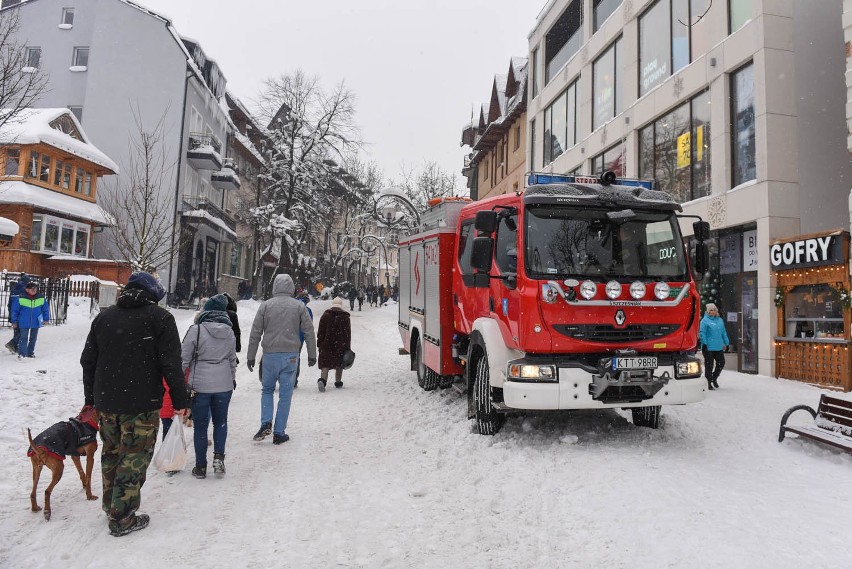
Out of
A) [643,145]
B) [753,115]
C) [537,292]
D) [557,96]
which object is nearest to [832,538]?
[537,292]

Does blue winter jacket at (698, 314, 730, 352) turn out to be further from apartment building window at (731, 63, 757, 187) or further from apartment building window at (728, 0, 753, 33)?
apartment building window at (728, 0, 753, 33)

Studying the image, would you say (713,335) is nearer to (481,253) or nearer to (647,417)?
(647,417)

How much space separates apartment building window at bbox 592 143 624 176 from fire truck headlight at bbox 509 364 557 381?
1355cm

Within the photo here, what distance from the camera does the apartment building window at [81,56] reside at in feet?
96.8

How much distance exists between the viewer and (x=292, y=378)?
21.5 feet

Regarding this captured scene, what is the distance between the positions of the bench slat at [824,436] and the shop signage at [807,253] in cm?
593

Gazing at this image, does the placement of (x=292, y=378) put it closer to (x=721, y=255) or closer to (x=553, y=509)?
(x=553, y=509)

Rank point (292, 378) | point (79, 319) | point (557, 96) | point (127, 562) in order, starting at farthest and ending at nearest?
point (557, 96), point (79, 319), point (292, 378), point (127, 562)

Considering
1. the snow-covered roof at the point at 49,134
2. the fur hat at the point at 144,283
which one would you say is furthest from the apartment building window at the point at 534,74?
the fur hat at the point at 144,283

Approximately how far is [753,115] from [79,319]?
19.6m

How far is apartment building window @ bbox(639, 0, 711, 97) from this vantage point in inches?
575

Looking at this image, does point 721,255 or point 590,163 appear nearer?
point 721,255

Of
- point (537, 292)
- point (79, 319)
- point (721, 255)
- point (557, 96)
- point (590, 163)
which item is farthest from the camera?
point (557, 96)

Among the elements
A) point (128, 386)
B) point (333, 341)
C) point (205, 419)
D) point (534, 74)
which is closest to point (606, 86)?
point (534, 74)
